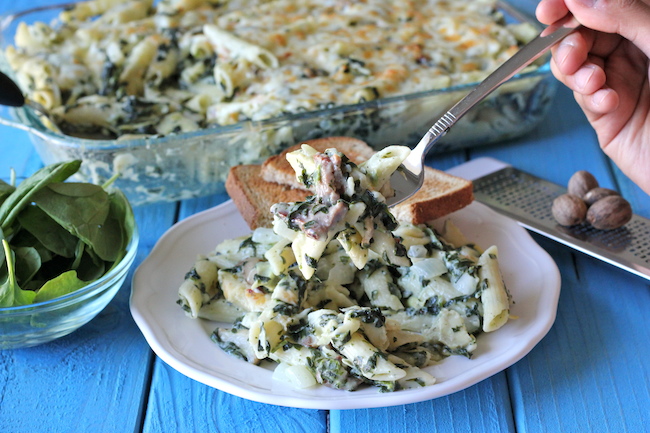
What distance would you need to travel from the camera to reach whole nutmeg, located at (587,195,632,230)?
7.39ft

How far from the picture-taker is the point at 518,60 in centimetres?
203

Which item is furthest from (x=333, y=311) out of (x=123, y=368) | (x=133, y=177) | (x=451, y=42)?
(x=451, y=42)

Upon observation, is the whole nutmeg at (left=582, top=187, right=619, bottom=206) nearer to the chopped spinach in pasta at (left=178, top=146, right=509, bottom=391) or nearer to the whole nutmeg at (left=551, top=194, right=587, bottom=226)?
the whole nutmeg at (left=551, top=194, right=587, bottom=226)

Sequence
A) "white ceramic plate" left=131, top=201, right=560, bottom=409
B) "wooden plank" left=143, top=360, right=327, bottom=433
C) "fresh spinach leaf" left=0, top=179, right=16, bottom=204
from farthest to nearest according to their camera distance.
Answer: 1. "fresh spinach leaf" left=0, top=179, right=16, bottom=204
2. "wooden plank" left=143, top=360, right=327, bottom=433
3. "white ceramic plate" left=131, top=201, right=560, bottom=409

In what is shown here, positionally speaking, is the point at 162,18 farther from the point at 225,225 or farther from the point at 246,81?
the point at 225,225

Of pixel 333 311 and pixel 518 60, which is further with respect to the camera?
pixel 518 60

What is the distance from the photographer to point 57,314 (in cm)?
184

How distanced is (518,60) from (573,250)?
0.68 m

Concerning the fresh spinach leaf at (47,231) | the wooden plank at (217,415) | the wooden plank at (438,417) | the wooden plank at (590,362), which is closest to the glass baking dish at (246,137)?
the fresh spinach leaf at (47,231)

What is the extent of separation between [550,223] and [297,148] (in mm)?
978

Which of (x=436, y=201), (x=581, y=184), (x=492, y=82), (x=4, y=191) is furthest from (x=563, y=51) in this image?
(x=4, y=191)

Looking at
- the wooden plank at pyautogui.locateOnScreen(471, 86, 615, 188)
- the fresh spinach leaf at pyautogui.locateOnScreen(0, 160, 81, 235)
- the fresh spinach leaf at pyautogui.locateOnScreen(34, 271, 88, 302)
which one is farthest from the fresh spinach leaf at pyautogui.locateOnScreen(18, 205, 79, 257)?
the wooden plank at pyautogui.locateOnScreen(471, 86, 615, 188)

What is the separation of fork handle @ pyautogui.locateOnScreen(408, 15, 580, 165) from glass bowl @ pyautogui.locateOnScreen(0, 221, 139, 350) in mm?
935

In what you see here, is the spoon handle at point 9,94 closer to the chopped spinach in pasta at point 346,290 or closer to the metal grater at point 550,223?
the chopped spinach in pasta at point 346,290
